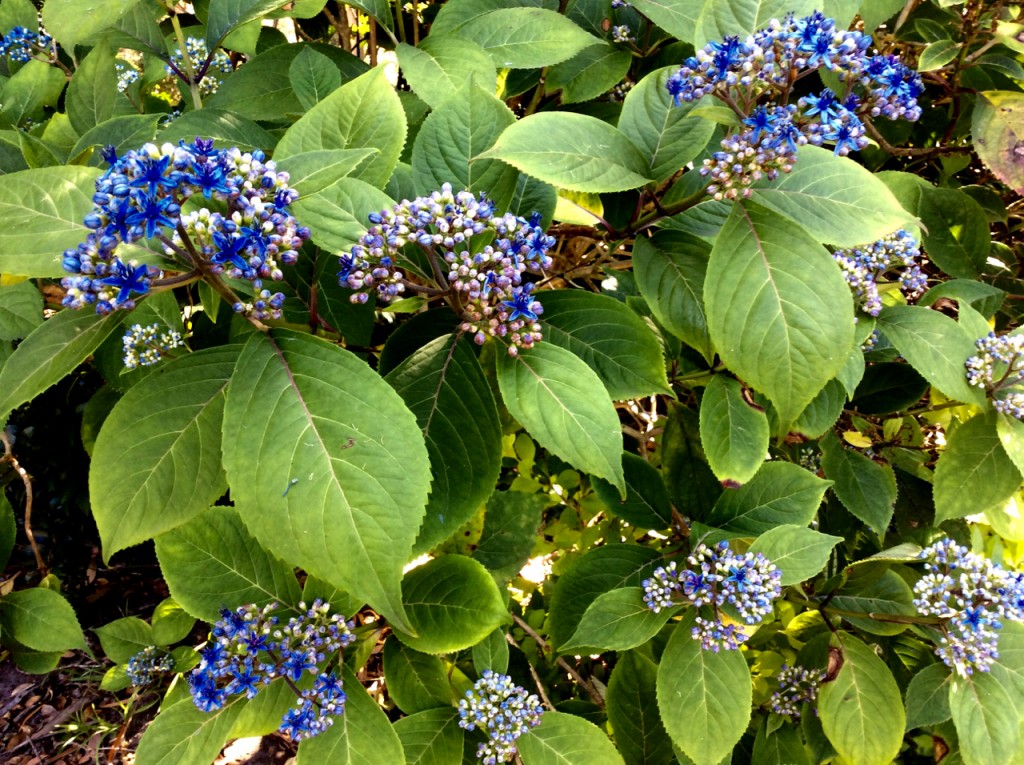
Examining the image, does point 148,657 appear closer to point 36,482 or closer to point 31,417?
point 36,482

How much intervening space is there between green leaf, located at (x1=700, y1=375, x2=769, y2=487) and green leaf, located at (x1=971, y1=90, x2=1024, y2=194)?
1.23 meters

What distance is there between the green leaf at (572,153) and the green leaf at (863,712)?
4.90 feet

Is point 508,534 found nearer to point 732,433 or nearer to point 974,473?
point 732,433

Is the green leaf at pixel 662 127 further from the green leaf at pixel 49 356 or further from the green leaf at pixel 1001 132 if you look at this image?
the green leaf at pixel 1001 132

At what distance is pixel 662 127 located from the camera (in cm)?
163

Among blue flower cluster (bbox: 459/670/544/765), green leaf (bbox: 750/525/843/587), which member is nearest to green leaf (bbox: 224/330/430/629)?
blue flower cluster (bbox: 459/670/544/765)

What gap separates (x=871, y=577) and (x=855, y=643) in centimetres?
19

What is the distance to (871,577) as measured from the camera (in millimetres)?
2051

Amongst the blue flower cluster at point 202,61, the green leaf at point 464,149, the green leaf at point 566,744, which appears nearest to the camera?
the green leaf at point 464,149

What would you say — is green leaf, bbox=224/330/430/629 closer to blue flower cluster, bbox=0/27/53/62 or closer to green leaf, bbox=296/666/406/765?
green leaf, bbox=296/666/406/765

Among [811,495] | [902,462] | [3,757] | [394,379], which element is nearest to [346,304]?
[394,379]

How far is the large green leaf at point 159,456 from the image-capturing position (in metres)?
1.24

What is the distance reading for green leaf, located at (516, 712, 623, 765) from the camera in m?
1.75

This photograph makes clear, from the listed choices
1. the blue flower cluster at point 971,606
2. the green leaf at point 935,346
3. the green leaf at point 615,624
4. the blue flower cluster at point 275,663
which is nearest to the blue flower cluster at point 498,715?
the green leaf at point 615,624
